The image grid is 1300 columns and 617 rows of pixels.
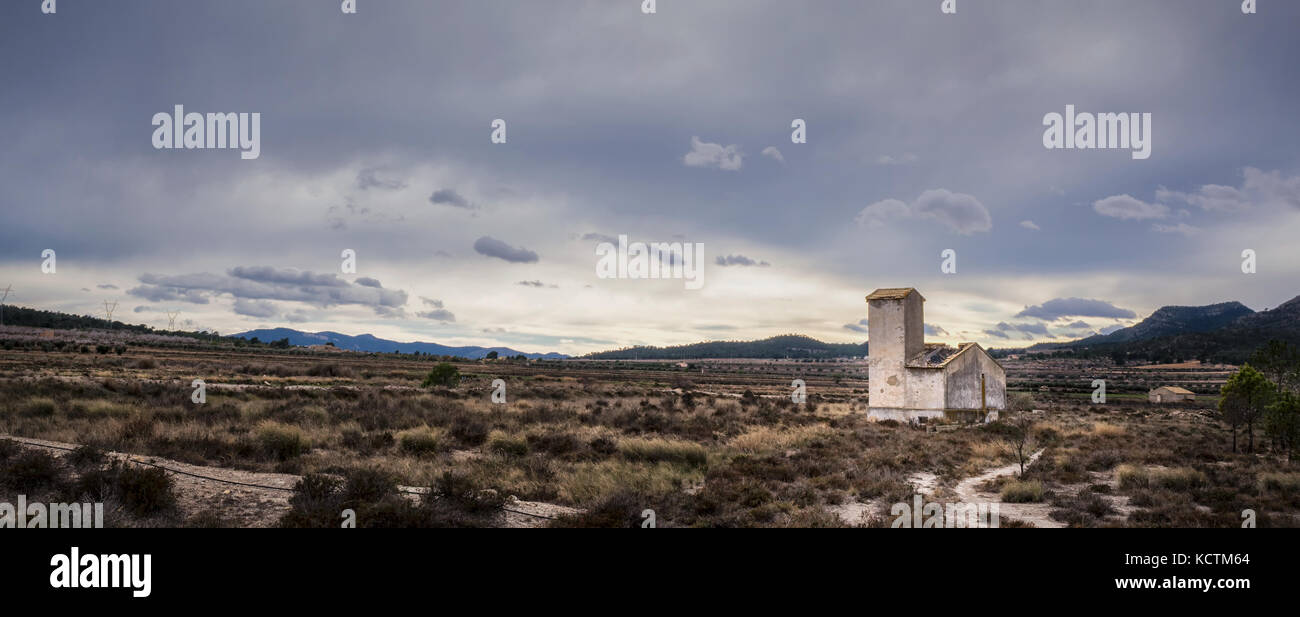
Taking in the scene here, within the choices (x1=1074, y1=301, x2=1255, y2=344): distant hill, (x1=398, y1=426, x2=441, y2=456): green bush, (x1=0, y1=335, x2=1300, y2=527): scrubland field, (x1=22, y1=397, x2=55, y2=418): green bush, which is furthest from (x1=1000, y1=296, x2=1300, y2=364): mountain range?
(x1=22, y1=397, x2=55, y2=418): green bush

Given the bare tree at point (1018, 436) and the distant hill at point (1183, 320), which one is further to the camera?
the distant hill at point (1183, 320)

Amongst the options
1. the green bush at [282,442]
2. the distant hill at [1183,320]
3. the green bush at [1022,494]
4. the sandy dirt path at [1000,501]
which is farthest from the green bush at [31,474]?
the distant hill at [1183,320]

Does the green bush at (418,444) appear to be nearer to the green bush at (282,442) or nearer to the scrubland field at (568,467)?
the scrubland field at (568,467)

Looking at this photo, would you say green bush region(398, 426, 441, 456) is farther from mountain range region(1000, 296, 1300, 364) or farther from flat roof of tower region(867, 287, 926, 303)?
mountain range region(1000, 296, 1300, 364)

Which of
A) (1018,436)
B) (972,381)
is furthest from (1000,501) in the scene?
(972,381)

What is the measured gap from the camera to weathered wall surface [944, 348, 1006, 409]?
76.7ft

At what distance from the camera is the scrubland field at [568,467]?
867 cm

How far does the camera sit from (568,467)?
13023 mm

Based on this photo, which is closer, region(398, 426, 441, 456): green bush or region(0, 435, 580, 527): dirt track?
region(0, 435, 580, 527): dirt track

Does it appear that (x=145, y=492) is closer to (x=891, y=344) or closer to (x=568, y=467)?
(x=568, y=467)

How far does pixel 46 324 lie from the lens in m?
96.1
